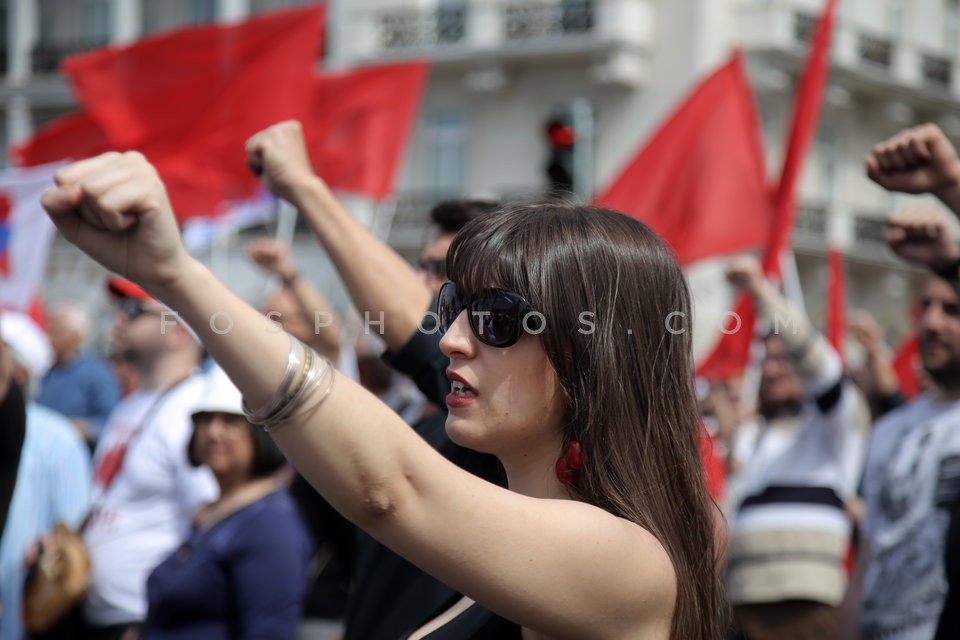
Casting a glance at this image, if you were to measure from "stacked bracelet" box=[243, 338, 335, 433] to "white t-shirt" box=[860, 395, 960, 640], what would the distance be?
2.40 meters

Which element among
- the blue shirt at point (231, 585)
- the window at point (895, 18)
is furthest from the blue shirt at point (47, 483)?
the window at point (895, 18)

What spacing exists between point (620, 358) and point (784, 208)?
534cm

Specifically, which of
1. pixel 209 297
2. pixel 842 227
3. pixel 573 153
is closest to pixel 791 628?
pixel 209 297

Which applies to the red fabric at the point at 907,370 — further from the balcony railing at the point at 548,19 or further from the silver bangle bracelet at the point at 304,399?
the balcony railing at the point at 548,19

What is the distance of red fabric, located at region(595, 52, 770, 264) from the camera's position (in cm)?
729

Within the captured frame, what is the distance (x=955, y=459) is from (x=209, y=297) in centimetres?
262

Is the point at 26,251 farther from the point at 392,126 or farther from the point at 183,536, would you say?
the point at 183,536

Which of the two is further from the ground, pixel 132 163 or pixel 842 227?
pixel 132 163

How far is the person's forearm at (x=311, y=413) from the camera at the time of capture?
1.54 metres

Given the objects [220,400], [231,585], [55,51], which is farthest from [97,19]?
[231,585]

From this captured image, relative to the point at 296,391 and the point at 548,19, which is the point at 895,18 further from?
the point at 296,391

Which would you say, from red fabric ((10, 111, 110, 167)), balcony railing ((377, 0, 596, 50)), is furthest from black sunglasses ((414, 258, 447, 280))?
balcony railing ((377, 0, 596, 50))

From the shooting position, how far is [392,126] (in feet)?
29.0

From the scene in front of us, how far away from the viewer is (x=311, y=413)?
5.08 ft
